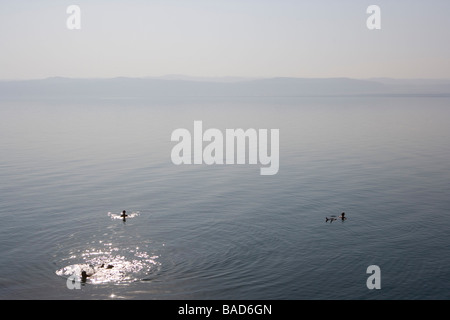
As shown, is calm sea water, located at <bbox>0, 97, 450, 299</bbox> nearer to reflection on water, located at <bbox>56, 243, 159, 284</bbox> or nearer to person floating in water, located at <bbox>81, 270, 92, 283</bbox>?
reflection on water, located at <bbox>56, 243, 159, 284</bbox>

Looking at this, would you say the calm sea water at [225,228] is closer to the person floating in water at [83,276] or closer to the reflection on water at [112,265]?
the reflection on water at [112,265]

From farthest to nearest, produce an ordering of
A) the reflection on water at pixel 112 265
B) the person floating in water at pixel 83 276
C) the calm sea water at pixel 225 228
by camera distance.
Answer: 1. the reflection on water at pixel 112 265
2. the person floating in water at pixel 83 276
3. the calm sea water at pixel 225 228

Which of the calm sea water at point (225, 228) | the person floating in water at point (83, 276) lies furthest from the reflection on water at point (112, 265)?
the person floating in water at point (83, 276)

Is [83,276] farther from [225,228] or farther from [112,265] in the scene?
[225,228]

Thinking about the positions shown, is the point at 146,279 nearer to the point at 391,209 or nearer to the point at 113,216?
the point at 113,216

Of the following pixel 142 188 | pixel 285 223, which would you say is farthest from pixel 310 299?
pixel 142 188

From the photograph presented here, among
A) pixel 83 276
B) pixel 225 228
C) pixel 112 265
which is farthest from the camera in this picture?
pixel 225 228

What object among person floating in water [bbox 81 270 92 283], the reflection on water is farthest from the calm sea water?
person floating in water [bbox 81 270 92 283]

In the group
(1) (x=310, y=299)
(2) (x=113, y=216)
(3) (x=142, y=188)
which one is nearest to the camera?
(1) (x=310, y=299)

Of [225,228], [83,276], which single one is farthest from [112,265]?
[225,228]
